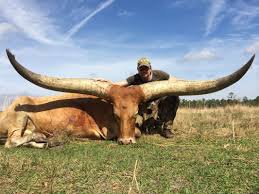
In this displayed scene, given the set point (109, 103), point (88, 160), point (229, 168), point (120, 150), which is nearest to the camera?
point (229, 168)

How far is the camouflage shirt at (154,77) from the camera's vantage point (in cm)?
1019

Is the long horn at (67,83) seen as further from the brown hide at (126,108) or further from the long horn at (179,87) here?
the long horn at (179,87)

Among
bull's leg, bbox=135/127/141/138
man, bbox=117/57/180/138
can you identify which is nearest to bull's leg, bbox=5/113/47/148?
bull's leg, bbox=135/127/141/138

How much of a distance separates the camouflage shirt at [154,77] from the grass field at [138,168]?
220 centimetres

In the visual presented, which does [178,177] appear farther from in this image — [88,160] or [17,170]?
[17,170]

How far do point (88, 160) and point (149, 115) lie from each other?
376cm

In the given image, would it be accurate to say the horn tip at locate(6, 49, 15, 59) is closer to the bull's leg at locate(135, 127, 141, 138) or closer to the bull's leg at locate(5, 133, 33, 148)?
the bull's leg at locate(5, 133, 33, 148)

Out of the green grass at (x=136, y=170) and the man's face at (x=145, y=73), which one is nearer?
the green grass at (x=136, y=170)

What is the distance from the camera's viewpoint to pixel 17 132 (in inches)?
352

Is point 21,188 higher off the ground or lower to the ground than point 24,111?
lower

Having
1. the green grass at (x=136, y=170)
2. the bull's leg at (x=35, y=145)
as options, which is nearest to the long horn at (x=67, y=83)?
the bull's leg at (x=35, y=145)

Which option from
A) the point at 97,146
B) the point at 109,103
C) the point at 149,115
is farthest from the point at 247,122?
the point at 97,146

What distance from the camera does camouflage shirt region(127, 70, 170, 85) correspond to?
10.2 m

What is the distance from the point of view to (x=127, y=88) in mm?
9062
